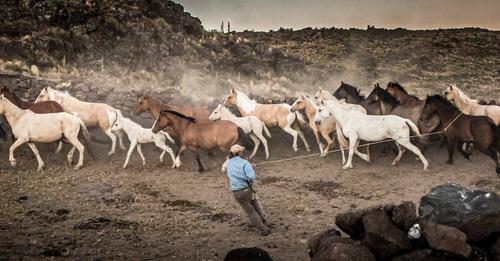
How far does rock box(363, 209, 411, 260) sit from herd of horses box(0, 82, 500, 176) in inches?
246

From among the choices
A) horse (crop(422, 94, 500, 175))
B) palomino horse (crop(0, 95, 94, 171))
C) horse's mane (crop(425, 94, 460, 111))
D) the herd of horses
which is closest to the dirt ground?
the herd of horses

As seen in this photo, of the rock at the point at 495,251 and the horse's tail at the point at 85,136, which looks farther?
the horse's tail at the point at 85,136

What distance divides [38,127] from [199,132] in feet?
15.4

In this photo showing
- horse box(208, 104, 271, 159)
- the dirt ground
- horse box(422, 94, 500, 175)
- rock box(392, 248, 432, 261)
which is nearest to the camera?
rock box(392, 248, 432, 261)

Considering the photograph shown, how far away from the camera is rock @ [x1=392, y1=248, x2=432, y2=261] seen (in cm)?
591

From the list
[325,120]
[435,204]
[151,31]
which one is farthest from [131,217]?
[151,31]

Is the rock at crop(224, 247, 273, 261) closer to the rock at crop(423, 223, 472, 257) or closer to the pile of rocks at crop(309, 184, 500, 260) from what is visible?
the pile of rocks at crop(309, 184, 500, 260)

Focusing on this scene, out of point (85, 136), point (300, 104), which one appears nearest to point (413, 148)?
point (300, 104)

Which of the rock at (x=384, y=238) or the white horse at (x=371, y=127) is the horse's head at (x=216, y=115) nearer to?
the white horse at (x=371, y=127)

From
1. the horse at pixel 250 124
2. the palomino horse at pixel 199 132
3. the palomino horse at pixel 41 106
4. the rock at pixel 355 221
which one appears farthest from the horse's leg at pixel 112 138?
the rock at pixel 355 221

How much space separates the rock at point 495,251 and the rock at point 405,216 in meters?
1.07

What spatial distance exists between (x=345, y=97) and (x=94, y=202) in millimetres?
10467

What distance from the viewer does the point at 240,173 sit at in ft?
27.6

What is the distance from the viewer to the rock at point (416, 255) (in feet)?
19.4
